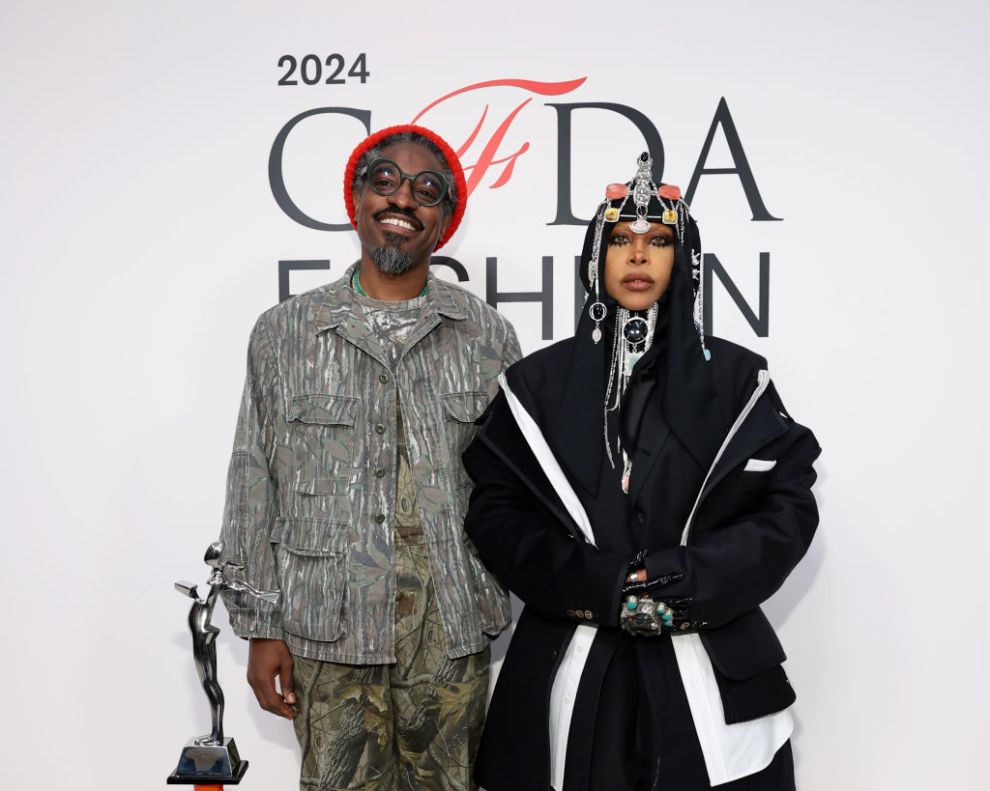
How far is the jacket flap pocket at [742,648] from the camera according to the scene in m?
1.97

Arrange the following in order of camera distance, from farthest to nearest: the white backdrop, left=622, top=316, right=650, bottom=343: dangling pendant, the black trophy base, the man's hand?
the white backdrop, the man's hand, left=622, top=316, right=650, bottom=343: dangling pendant, the black trophy base

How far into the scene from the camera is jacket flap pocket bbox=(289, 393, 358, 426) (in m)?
2.28

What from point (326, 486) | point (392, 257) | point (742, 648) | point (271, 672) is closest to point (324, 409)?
point (326, 486)

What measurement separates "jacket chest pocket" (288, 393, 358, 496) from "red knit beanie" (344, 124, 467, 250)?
0.51 meters

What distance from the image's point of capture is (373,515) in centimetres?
224

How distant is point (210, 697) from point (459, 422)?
85 centimetres

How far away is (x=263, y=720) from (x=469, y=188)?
6.08 ft

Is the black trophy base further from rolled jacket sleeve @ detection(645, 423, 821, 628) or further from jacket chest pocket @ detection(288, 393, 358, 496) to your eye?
rolled jacket sleeve @ detection(645, 423, 821, 628)

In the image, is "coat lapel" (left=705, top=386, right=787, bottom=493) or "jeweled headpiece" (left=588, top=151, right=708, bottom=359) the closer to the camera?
"coat lapel" (left=705, top=386, right=787, bottom=493)

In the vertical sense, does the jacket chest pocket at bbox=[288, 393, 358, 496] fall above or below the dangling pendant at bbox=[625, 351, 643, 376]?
below

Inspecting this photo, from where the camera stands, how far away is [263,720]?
309cm

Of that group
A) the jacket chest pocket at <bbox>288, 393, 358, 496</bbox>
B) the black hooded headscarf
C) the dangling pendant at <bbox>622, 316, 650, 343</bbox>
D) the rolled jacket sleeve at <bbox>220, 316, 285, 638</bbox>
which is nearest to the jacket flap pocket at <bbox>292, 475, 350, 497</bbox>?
the jacket chest pocket at <bbox>288, 393, 358, 496</bbox>

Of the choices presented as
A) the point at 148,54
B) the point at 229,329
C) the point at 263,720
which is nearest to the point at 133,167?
the point at 148,54

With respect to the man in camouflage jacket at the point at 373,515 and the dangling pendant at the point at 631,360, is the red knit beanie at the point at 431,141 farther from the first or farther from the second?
the dangling pendant at the point at 631,360
